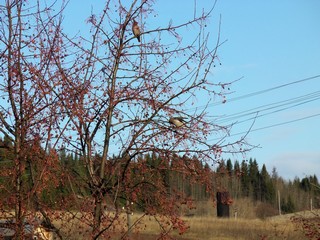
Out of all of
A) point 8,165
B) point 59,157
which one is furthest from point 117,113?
point 8,165

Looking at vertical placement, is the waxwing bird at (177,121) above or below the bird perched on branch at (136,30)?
below

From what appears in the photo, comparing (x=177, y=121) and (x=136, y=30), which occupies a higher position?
(x=136, y=30)

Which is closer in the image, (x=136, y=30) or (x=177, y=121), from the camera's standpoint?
(x=177, y=121)

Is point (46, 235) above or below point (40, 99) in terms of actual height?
below

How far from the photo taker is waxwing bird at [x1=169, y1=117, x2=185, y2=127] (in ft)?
16.9

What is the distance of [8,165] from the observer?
5.50 m

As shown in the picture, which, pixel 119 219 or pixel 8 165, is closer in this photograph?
pixel 119 219

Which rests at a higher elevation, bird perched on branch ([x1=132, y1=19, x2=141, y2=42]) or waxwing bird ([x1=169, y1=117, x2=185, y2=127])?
bird perched on branch ([x1=132, y1=19, x2=141, y2=42])

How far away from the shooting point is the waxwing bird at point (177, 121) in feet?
16.9

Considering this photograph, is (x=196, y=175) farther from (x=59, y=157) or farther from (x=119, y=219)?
(x=59, y=157)

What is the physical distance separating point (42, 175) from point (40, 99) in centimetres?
71

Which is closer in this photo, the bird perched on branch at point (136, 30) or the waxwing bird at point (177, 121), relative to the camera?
the waxwing bird at point (177, 121)

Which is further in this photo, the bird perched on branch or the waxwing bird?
the bird perched on branch

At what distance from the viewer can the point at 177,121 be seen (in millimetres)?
5160
